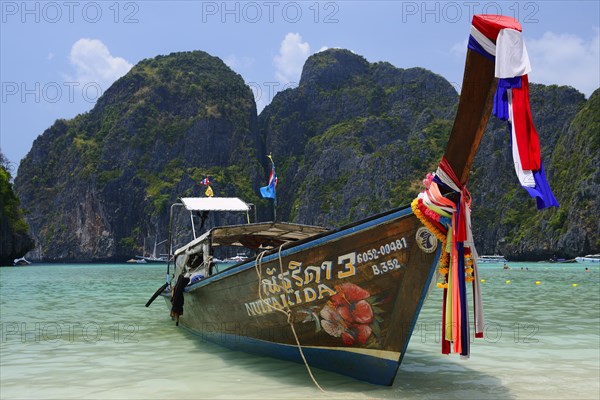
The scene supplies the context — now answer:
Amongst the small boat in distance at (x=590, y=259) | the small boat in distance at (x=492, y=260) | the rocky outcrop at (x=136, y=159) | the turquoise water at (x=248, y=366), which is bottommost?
the small boat in distance at (x=492, y=260)

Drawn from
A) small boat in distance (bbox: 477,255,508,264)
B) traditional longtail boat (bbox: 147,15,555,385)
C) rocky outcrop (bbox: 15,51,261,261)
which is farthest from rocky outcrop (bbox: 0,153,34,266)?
small boat in distance (bbox: 477,255,508,264)

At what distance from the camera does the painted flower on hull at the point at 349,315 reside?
6.57 meters

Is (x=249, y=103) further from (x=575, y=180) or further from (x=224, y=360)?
(x=224, y=360)

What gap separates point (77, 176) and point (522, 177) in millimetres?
130108

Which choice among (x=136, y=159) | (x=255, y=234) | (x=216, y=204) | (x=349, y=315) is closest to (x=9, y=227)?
(x=216, y=204)

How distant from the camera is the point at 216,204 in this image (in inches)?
510

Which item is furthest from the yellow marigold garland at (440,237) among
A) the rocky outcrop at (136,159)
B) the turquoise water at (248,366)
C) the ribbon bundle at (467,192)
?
the rocky outcrop at (136,159)

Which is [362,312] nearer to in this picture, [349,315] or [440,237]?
[349,315]

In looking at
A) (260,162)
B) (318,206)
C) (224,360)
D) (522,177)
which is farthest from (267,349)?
(260,162)

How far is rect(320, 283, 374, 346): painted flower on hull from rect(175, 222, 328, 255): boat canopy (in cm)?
314

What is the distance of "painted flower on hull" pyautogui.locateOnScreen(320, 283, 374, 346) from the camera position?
21.6ft

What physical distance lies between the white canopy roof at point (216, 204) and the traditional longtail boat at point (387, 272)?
160 inches

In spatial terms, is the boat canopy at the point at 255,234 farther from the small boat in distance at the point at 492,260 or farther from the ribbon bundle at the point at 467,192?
the small boat in distance at the point at 492,260

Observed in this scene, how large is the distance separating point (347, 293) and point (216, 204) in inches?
271
